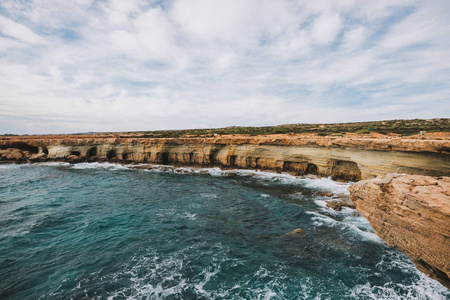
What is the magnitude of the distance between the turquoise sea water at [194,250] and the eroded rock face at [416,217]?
4.66 feet

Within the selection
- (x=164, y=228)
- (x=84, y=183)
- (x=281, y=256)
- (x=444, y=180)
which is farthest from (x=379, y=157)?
(x=84, y=183)

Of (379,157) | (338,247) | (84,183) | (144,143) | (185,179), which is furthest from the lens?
(144,143)

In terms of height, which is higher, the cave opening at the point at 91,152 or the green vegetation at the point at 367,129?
the green vegetation at the point at 367,129

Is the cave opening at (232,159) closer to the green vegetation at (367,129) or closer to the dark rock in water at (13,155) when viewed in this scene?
the green vegetation at (367,129)

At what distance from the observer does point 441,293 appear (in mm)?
7547

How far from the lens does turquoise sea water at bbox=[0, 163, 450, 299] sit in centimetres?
793

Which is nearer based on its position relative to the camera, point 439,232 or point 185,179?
point 439,232

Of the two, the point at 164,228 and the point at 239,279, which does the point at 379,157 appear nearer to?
the point at 239,279

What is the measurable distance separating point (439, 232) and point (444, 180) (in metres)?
3.21

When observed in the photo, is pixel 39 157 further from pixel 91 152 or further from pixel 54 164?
pixel 91 152

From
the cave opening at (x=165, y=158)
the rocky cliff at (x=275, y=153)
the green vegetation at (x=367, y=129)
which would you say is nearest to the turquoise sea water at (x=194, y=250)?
the rocky cliff at (x=275, y=153)

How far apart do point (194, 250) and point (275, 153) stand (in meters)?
20.7

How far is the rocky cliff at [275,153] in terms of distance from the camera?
16.4 metres

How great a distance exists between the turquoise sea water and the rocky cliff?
15.0 ft
